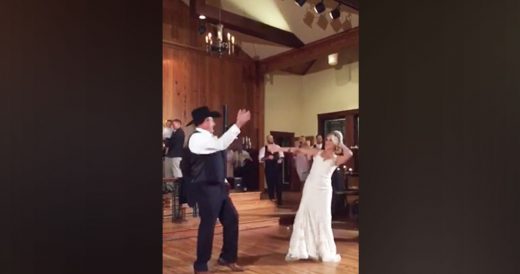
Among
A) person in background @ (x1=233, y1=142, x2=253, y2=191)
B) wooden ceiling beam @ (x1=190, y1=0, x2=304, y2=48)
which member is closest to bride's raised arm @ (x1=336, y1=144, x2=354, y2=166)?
wooden ceiling beam @ (x1=190, y1=0, x2=304, y2=48)

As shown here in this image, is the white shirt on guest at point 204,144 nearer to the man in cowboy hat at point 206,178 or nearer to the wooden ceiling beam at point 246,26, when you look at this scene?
the man in cowboy hat at point 206,178

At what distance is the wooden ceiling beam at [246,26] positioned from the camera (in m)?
7.78

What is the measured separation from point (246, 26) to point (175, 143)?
2.85 metres

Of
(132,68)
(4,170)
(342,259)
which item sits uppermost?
(132,68)

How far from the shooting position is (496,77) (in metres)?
1.10

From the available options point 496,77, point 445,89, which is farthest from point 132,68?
point 496,77

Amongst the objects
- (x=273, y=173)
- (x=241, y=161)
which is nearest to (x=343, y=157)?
(x=273, y=173)

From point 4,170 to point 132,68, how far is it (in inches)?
19.8

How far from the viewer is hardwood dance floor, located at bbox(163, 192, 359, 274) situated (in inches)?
157

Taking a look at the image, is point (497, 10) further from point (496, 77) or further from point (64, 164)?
point (64, 164)

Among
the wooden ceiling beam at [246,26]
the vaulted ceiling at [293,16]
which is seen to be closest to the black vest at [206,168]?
the wooden ceiling beam at [246,26]

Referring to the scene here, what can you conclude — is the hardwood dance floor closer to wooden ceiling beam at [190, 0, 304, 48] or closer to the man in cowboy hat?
the man in cowboy hat

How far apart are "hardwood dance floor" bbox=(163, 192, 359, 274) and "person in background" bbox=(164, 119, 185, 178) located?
3.11 feet

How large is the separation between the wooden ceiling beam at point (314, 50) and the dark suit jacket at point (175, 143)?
Result: 11.2 feet
